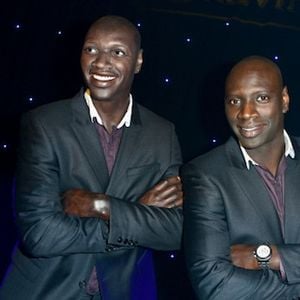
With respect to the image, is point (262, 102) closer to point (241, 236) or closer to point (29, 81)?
point (241, 236)

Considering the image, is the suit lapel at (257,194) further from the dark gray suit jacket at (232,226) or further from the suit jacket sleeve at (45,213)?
the suit jacket sleeve at (45,213)

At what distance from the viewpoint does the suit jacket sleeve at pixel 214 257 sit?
2.64 m

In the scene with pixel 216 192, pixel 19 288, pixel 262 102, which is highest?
pixel 262 102

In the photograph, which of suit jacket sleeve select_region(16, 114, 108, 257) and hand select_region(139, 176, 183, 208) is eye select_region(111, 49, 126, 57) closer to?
suit jacket sleeve select_region(16, 114, 108, 257)

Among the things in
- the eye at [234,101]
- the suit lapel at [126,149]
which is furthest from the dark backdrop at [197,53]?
the eye at [234,101]

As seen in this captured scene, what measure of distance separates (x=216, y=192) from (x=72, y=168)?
53cm

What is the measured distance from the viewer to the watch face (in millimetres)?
2664

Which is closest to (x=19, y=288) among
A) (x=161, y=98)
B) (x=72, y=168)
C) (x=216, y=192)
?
(x=72, y=168)

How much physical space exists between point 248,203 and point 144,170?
0.44m

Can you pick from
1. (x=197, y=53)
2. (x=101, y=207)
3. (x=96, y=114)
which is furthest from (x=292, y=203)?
(x=197, y=53)

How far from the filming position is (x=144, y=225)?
2861 millimetres

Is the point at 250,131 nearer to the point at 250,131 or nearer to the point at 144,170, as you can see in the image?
the point at 250,131

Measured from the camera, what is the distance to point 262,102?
111 inches

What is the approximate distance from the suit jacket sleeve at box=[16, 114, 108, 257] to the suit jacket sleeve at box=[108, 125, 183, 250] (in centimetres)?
6
